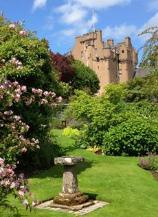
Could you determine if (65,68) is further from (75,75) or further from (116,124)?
(116,124)

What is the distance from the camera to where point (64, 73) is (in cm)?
7369

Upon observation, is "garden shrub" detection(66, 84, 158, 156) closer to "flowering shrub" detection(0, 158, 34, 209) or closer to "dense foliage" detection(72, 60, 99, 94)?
"flowering shrub" detection(0, 158, 34, 209)

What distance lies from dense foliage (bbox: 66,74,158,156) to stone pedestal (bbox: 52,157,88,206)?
7.67m

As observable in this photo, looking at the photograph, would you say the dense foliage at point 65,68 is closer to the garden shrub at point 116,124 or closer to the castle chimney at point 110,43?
the castle chimney at point 110,43

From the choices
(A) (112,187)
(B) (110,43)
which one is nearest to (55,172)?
(A) (112,187)

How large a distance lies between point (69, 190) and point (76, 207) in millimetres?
631

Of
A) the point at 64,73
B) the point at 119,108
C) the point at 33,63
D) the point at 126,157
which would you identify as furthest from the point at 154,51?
the point at 64,73

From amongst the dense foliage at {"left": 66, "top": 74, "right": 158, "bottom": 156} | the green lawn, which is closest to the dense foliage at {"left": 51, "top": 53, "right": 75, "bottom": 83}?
the dense foliage at {"left": 66, "top": 74, "right": 158, "bottom": 156}

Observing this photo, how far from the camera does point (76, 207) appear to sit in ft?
42.1

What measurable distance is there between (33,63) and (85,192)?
4.73 m

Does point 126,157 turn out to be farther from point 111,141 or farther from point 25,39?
point 25,39

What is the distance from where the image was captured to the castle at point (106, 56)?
98.3m

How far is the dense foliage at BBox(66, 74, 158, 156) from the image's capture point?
22281 mm

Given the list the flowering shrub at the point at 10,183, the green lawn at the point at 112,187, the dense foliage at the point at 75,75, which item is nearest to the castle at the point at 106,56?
the dense foliage at the point at 75,75
